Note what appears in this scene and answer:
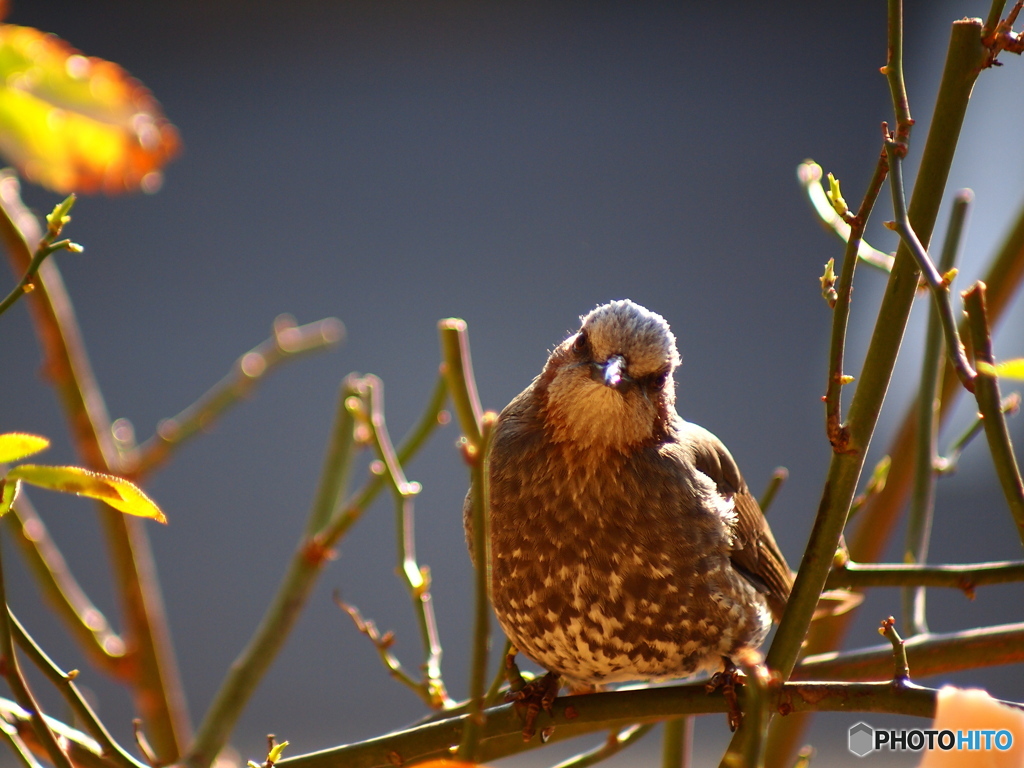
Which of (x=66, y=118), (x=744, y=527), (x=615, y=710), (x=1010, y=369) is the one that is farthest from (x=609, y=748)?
(x=66, y=118)

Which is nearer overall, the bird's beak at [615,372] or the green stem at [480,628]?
the green stem at [480,628]

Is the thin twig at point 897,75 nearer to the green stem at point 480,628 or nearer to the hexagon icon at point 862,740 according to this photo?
→ the green stem at point 480,628

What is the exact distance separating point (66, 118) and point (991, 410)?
1128 mm

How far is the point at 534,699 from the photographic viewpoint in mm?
1407

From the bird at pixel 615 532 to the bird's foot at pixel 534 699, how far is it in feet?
Result: 0.09

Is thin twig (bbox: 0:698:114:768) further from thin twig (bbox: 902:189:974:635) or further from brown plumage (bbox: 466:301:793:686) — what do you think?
thin twig (bbox: 902:189:974:635)

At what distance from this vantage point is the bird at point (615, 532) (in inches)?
59.2

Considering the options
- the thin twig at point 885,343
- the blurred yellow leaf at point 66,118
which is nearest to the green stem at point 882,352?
the thin twig at point 885,343

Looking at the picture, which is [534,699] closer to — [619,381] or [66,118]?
[619,381]

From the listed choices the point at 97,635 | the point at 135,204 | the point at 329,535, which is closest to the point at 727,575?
the point at 329,535

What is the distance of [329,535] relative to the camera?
1.62 metres

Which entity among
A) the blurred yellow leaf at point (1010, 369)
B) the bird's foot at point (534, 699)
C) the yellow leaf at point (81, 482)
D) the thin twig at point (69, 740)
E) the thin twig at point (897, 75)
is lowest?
the bird's foot at point (534, 699)

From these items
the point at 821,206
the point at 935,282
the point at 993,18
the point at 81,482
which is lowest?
the point at 81,482

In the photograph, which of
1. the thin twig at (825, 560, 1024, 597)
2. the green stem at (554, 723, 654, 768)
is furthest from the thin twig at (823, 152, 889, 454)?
the green stem at (554, 723, 654, 768)
